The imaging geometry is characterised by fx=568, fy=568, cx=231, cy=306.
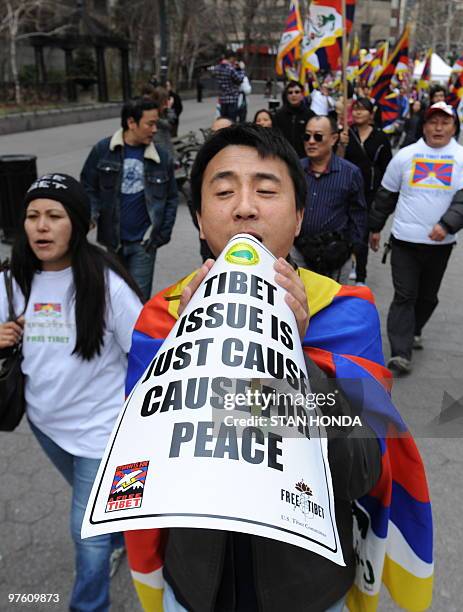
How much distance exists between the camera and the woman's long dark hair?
2.16 metres

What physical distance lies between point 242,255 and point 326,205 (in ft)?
10.8

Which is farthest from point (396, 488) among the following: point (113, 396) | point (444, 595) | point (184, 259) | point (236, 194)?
point (184, 259)

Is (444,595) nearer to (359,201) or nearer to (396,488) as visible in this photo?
(396,488)

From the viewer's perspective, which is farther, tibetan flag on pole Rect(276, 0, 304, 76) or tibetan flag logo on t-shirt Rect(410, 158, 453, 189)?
tibetan flag on pole Rect(276, 0, 304, 76)

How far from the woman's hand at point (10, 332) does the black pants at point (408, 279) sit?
123 inches

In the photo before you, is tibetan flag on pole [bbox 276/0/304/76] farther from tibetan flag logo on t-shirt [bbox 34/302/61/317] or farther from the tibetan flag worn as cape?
the tibetan flag worn as cape

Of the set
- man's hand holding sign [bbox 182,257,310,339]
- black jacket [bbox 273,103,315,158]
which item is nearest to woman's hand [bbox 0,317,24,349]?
man's hand holding sign [bbox 182,257,310,339]

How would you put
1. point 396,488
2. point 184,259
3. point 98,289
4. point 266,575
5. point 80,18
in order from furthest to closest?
1. point 80,18
2. point 184,259
3. point 98,289
4. point 396,488
5. point 266,575

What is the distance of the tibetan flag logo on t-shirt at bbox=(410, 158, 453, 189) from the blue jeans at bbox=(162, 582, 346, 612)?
3.47 meters

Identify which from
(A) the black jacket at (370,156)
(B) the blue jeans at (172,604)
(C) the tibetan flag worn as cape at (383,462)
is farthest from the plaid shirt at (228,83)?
(B) the blue jeans at (172,604)

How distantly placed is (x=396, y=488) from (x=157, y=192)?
11.2 ft

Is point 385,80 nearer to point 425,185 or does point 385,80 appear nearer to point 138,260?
point 425,185

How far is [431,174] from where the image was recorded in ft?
14.1

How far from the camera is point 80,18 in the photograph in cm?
2541
